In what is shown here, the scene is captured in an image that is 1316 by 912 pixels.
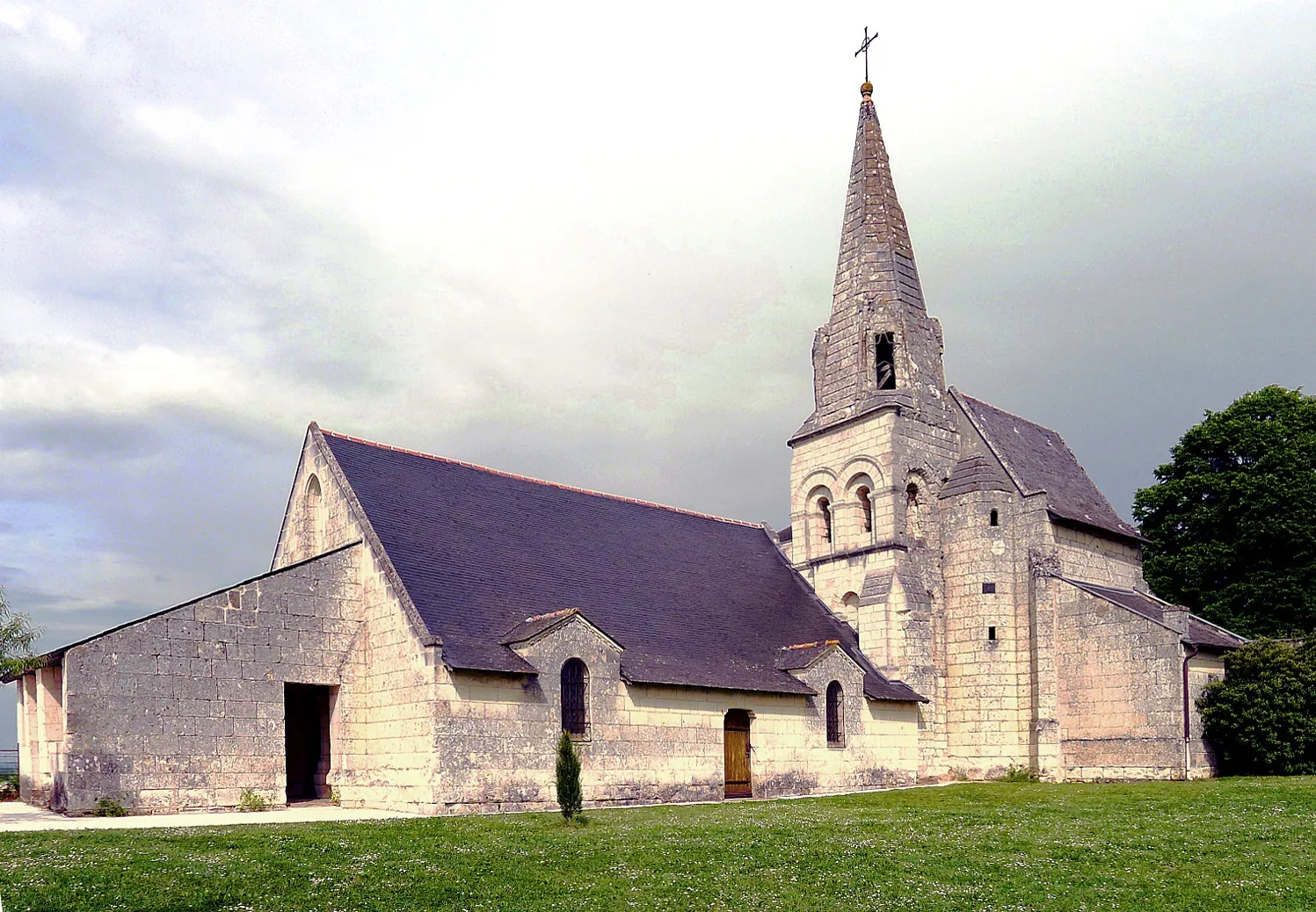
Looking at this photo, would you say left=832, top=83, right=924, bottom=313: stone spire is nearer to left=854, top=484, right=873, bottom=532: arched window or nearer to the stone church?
the stone church

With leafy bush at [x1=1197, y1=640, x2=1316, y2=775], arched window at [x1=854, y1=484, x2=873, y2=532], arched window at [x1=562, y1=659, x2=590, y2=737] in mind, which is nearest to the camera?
arched window at [x1=562, y1=659, x2=590, y2=737]

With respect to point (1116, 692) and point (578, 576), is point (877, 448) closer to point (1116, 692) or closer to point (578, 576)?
point (1116, 692)

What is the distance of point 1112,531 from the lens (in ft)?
114

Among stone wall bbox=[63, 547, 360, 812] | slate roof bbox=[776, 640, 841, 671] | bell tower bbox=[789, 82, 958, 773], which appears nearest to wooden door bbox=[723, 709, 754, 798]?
slate roof bbox=[776, 640, 841, 671]

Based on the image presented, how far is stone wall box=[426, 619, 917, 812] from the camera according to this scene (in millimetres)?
21562

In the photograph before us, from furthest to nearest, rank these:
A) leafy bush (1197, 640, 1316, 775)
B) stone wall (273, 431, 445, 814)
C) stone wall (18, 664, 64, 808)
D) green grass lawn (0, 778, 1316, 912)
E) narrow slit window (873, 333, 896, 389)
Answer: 1. narrow slit window (873, 333, 896, 389)
2. leafy bush (1197, 640, 1316, 775)
3. stone wall (18, 664, 64, 808)
4. stone wall (273, 431, 445, 814)
5. green grass lawn (0, 778, 1316, 912)

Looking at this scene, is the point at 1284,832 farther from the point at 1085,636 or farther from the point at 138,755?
the point at 138,755

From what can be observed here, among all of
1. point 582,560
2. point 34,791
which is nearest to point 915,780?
point 582,560

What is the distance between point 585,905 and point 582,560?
15934mm

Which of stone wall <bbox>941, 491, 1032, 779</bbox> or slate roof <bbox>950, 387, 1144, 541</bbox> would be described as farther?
slate roof <bbox>950, 387, 1144, 541</bbox>

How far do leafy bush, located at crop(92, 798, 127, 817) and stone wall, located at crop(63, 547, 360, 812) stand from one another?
12cm

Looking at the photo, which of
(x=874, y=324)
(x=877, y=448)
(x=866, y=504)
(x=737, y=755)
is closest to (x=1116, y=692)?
(x=866, y=504)

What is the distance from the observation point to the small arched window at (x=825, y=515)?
3500 centimetres

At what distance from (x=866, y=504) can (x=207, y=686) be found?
20392 mm
